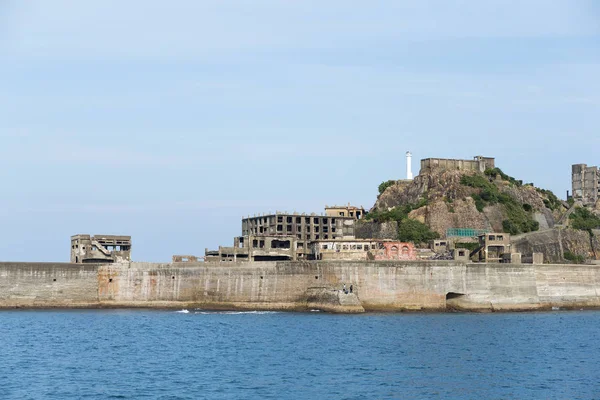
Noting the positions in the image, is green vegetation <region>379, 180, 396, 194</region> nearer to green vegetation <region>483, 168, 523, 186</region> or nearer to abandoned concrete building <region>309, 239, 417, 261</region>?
green vegetation <region>483, 168, 523, 186</region>

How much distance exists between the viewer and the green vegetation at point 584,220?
440 feet

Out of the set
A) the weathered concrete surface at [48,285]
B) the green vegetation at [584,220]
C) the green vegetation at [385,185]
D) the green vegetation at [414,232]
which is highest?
the green vegetation at [385,185]

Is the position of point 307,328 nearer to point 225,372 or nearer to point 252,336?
point 252,336

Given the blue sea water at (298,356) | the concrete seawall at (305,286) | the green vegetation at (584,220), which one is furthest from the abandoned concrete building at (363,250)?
the green vegetation at (584,220)

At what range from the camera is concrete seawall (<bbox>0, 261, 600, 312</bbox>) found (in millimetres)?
96312

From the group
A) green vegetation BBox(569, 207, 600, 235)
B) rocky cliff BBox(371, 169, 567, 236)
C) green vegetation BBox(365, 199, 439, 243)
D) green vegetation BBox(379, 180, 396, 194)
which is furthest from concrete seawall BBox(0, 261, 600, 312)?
green vegetation BBox(379, 180, 396, 194)

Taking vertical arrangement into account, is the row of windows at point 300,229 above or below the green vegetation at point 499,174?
below

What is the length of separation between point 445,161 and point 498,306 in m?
43.5

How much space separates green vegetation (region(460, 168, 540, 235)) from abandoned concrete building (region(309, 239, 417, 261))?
77.3 ft

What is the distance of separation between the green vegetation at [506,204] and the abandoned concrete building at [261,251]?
2942 centimetres

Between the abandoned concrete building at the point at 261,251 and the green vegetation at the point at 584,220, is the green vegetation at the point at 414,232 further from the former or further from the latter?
the green vegetation at the point at 584,220

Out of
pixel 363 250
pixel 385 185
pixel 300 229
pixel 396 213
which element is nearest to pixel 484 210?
pixel 396 213

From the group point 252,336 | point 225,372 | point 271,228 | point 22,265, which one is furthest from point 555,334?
point 271,228

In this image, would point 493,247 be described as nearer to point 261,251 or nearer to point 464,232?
point 464,232
